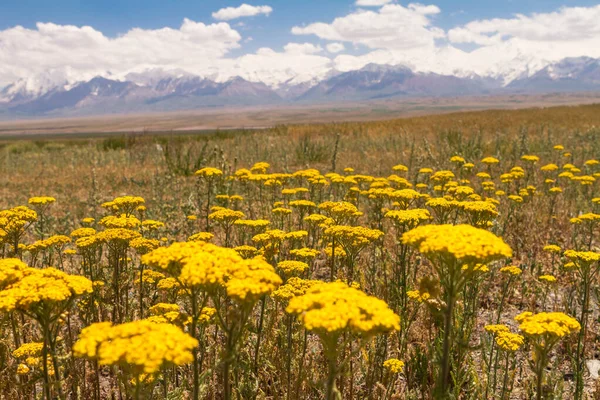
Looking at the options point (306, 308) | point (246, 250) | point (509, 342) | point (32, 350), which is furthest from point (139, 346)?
point (509, 342)

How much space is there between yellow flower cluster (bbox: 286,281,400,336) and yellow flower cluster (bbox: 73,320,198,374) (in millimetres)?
810

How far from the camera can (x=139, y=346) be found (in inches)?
109

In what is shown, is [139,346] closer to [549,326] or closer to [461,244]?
[461,244]

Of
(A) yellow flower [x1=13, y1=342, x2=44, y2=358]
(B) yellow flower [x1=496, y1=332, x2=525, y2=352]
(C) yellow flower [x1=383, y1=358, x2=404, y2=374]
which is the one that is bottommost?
(C) yellow flower [x1=383, y1=358, x2=404, y2=374]

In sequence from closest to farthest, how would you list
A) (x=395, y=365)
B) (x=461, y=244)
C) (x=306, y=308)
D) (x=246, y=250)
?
(x=306, y=308), (x=461, y=244), (x=395, y=365), (x=246, y=250)

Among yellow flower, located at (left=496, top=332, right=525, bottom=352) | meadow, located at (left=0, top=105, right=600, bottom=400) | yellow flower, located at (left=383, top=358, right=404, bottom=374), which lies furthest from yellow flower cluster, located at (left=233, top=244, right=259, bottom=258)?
yellow flower, located at (left=496, top=332, right=525, bottom=352)

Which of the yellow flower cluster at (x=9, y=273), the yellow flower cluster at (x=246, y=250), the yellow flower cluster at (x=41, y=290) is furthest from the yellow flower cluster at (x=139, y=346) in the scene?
the yellow flower cluster at (x=246, y=250)

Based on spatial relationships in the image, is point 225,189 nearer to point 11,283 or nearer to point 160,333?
point 11,283

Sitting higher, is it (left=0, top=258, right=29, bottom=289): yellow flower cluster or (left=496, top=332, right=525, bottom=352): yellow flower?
(left=0, top=258, right=29, bottom=289): yellow flower cluster

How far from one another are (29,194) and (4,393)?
42.6ft

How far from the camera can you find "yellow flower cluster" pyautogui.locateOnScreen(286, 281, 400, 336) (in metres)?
2.96

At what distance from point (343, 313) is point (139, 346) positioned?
136 centimetres

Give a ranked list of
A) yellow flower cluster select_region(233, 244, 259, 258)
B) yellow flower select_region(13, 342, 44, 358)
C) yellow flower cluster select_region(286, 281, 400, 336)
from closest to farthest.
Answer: yellow flower cluster select_region(286, 281, 400, 336) → yellow flower select_region(13, 342, 44, 358) → yellow flower cluster select_region(233, 244, 259, 258)

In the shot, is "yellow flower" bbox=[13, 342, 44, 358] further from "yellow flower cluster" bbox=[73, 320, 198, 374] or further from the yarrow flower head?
the yarrow flower head
